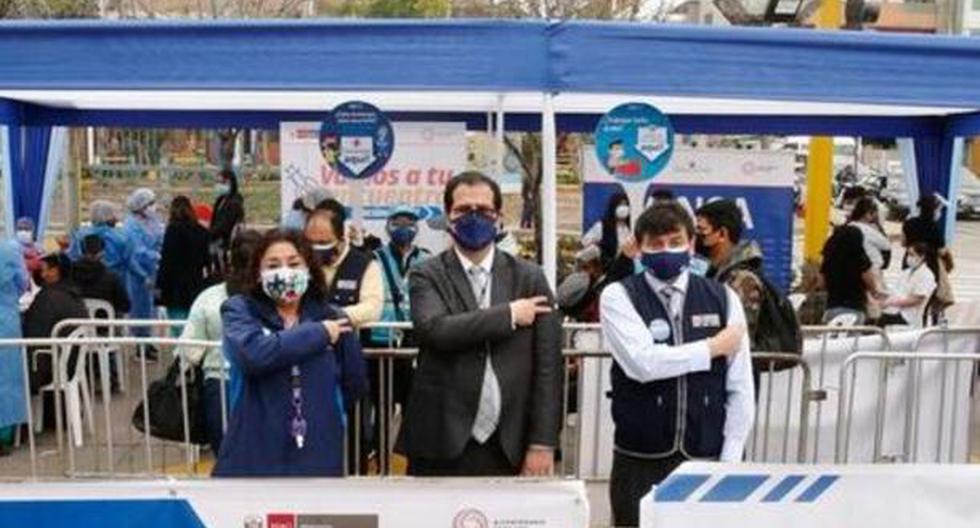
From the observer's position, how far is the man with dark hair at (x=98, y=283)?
8531 mm

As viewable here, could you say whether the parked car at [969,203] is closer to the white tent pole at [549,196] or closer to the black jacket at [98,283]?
the black jacket at [98,283]

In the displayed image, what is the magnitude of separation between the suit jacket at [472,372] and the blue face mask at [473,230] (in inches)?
4.4

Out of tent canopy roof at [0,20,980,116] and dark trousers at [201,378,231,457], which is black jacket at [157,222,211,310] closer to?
tent canopy roof at [0,20,980,116]

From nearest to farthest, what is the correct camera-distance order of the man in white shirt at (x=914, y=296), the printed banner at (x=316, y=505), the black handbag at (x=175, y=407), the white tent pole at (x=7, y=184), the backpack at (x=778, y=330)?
the printed banner at (x=316, y=505)
the backpack at (x=778, y=330)
the black handbag at (x=175, y=407)
the man in white shirt at (x=914, y=296)
the white tent pole at (x=7, y=184)

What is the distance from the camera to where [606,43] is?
18.8ft

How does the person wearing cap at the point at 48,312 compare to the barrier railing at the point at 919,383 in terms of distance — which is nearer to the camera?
the barrier railing at the point at 919,383

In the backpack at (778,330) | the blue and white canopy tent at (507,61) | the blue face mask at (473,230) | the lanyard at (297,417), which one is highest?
the blue and white canopy tent at (507,61)

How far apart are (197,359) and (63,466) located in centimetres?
208

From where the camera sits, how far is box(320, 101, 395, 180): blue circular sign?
802 cm

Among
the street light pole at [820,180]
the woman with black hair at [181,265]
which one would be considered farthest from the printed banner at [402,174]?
→ the street light pole at [820,180]

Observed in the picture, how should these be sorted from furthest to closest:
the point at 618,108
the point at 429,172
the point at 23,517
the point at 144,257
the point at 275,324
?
1. the point at 144,257
2. the point at 429,172
3. the point at 618,108
4. the point at 275,324
5. the point at 23,517

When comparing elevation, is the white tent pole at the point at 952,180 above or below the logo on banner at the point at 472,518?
above

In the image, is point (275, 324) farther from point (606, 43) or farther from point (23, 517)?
point (606, 43)

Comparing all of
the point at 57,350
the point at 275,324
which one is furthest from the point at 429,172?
the point at 275,324
